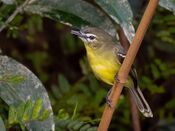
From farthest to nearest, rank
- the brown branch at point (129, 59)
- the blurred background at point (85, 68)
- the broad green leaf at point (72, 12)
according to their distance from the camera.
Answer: the blurred background at point (85, 68), the broad green leaf at point (72, 12), the brown branch at point (129, 59)

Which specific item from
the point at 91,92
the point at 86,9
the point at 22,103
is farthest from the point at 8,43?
the point at 22,103

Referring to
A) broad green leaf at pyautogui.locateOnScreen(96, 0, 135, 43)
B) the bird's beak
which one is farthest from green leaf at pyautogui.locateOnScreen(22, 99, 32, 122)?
the bird's beak

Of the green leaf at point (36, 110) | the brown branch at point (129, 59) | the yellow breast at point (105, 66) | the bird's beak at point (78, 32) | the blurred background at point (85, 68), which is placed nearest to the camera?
the brown branch at point (129, 59)

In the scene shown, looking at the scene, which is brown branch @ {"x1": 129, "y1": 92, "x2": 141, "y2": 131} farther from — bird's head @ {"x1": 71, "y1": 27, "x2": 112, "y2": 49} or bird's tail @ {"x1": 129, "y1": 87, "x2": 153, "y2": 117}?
bird's head @ {"x1": 71, "y1": 27, "x2": 112, "y2": 49}

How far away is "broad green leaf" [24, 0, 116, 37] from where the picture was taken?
209 cm

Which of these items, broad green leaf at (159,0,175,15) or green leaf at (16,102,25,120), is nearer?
green leaf at (16,102,25,120)

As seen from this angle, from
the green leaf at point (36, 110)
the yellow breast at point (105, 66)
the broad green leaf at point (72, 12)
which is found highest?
the broad green leaf at point (72, 12)

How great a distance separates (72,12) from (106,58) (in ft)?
1.82

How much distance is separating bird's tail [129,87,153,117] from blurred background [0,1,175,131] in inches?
7.8

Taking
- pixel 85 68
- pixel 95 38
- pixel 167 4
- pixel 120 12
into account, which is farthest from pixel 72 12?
pixel 85 68

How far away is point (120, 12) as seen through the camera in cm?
183

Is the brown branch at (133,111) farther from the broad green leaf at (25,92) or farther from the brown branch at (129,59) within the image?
the brown branch at (129,59)

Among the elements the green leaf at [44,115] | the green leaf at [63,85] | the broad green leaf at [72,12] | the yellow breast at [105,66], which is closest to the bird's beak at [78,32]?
the yellow breast at [105,66]

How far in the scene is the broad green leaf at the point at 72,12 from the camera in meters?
2.09
